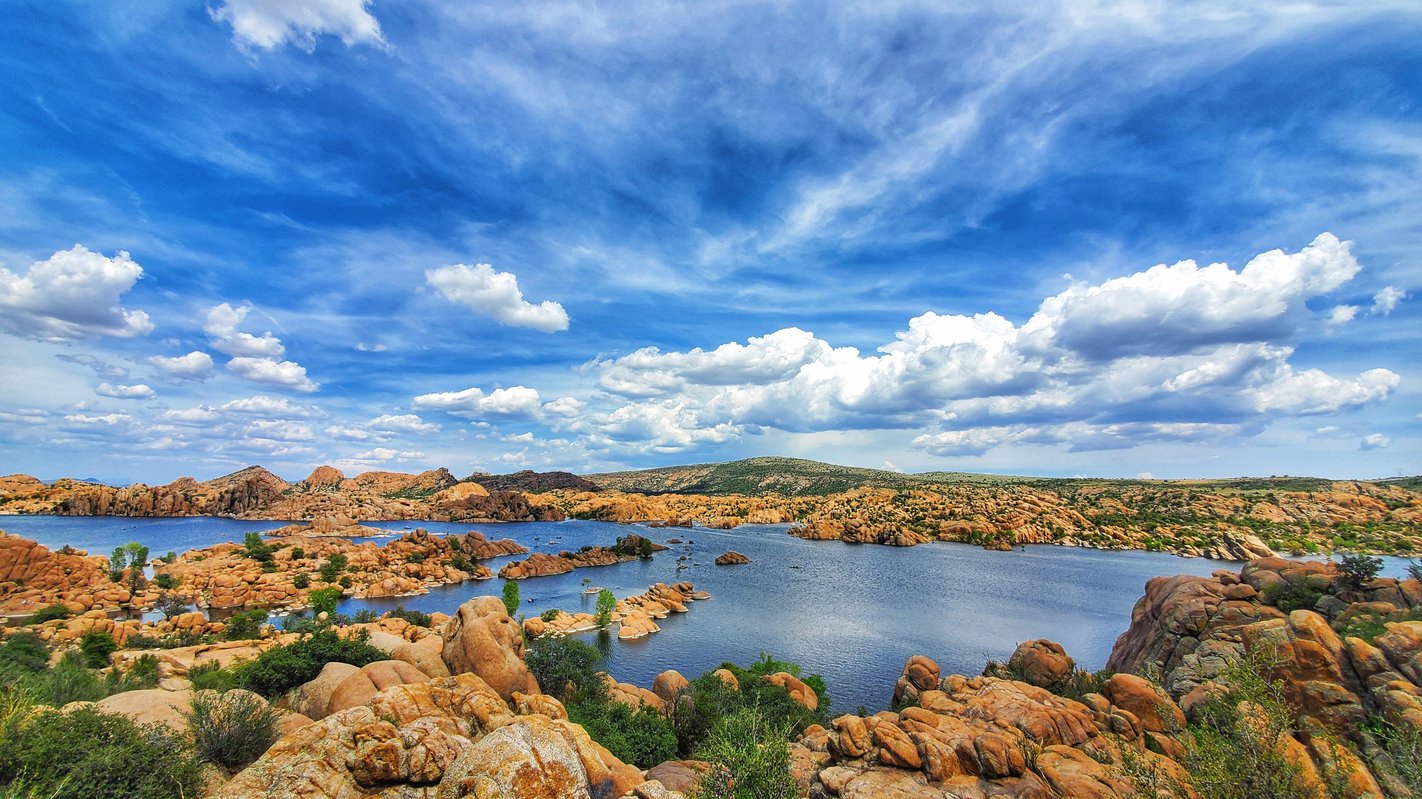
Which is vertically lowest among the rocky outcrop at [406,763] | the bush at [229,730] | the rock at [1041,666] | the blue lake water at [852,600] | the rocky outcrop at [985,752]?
the blue lake water at [852,600]

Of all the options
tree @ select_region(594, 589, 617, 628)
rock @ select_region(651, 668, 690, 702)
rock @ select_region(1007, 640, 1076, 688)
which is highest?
rock @ select_region(1007, 640, 1076, 688)

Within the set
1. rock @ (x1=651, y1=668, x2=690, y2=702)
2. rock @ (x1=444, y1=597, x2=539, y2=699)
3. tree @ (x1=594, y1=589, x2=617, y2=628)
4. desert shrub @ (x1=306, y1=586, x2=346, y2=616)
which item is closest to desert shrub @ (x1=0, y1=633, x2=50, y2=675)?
rock @ (x1=444, y1=597, x2=539, y2=699)

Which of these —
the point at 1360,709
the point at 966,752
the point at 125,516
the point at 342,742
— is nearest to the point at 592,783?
the point at 342,742

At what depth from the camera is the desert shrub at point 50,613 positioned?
45875mm

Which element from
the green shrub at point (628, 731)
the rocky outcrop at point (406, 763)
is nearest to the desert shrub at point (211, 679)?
the rocky outcrop at point (406, 763)

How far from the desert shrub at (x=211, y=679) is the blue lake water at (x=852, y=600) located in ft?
85.6

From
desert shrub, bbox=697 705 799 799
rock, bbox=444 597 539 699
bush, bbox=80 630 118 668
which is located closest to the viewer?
desert shrub, bbox=697 705 799 799

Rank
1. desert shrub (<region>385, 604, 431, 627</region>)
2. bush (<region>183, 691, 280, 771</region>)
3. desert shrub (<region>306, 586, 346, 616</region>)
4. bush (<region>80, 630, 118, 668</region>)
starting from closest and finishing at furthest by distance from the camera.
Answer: bush (<region>183, 691, 280, 771</region>) → bush (<region>80, 630, 118, 668</region>) → desert shrub (<region>385, 604, 431, 627</region>) → desert shrub (<region>306, 586, 346, 616</region>)

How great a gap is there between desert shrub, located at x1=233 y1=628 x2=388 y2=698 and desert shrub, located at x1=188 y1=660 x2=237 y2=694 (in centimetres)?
39

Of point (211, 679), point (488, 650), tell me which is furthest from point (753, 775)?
point (211, 679)

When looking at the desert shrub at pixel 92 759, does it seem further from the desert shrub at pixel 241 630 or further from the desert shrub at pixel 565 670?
the desert shrub at pixel 241 630

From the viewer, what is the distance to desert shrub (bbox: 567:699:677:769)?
24953 millimetres

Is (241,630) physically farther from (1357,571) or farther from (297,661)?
(1357,571)

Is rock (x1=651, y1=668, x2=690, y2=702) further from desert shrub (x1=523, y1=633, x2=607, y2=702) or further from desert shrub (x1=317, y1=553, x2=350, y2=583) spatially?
desert shrub (x1=317, y1=553, x2=350, y2=583)
